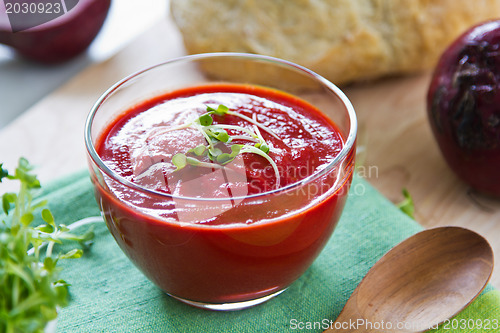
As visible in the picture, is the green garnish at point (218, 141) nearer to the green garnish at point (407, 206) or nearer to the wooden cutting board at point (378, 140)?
the green garnish at point (407, 206)

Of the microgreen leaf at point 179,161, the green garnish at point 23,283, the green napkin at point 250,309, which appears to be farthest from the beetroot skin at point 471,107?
the green garnish at point 23,283

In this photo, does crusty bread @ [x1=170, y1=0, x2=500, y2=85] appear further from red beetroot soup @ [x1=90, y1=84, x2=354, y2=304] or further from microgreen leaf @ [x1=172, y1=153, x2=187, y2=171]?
microgreen leaf @ [x1=172, y1=153, x2=187, y2=171]

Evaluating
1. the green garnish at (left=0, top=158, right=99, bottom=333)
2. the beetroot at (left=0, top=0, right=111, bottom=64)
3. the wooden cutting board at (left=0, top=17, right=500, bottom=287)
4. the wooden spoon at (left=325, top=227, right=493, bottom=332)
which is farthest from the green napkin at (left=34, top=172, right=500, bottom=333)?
the beetroot at (left=0, top=0, right=111, bottom=64)

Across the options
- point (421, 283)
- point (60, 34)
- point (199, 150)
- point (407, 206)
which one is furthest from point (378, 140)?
point (60, 34)

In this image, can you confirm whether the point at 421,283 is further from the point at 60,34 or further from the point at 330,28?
the point at 60,34

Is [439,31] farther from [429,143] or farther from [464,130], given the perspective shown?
[464,130]

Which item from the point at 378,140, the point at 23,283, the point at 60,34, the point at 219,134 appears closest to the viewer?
the point at 23,283

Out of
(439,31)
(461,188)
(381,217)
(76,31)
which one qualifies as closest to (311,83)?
(381,217)
